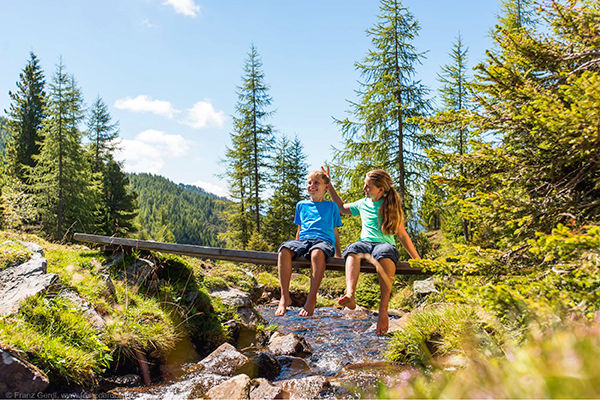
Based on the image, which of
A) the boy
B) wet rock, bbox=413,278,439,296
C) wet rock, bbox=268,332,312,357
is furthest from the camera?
wet rock, bbox=413,278,439,296

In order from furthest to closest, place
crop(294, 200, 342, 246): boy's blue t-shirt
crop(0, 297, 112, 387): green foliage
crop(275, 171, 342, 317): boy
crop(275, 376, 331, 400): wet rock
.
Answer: crop(294, 200, 342, 246): boy's blue t-shirt → crop(275, 171, 342, 317): boy → crop(275, 376, 331, 400): wet rock → crop(0, 297, 112, 387): green foliage

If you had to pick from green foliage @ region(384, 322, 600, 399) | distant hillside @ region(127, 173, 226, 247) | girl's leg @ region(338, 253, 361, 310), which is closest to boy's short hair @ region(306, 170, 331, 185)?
girl's leg @ region(338, 253, 361, 310)

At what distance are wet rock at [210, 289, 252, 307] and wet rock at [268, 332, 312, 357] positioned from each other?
945 millimetres

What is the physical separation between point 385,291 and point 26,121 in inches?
1292

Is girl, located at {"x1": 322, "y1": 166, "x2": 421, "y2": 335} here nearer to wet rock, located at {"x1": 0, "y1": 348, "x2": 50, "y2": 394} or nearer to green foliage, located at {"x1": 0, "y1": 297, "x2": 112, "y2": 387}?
green foliage, located at {"x1": 0, "y1": 297, "x2": 112, "y2": 387}

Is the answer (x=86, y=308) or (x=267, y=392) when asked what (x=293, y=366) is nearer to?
(x=267, y=392)

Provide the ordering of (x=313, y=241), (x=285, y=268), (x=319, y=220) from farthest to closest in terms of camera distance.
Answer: (x=319, y=220) → (x=313, y=241) → (x=285, y=268)

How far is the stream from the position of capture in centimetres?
361

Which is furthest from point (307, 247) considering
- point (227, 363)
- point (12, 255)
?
point (12, 255)

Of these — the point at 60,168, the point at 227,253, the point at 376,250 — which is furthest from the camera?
the point at 60,168

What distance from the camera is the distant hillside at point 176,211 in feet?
291

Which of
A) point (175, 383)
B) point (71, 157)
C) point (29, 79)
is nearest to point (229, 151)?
point (71, 157)

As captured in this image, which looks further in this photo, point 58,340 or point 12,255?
point 12,255

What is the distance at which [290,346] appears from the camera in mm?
5297
